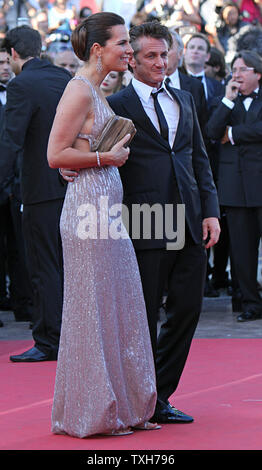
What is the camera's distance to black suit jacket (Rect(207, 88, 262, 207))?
7725mm

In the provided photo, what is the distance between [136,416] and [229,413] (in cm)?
59

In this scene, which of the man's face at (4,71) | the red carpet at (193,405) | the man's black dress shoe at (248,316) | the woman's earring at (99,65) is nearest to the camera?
the red carpet at (193,405)

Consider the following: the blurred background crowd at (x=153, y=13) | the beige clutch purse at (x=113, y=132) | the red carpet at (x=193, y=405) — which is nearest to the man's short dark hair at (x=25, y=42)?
the red carpet at (x=193, y=405)

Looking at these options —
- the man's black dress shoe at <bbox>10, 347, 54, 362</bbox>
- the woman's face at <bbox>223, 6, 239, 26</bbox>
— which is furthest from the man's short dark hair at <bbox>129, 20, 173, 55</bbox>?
the woman's face at <bbox>223, 6, 239, 26</bbox>

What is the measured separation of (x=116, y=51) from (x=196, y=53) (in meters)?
4.82

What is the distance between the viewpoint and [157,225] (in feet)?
14.6

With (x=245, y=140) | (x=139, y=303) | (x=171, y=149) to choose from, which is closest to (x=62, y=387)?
(x=139, y=303)

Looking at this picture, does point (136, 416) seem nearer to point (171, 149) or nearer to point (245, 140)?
point (171, 149)

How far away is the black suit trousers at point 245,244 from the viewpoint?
25.6 feet

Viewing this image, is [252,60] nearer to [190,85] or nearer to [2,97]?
[190,85]

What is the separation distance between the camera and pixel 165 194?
4.45 meters

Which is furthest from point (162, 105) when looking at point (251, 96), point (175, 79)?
point (175, 79)

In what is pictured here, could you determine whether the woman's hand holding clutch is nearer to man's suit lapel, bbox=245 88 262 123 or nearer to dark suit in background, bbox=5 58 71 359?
dark suit in background, bbox=5 58 71 359

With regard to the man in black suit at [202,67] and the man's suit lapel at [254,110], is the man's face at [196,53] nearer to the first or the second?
the man in black suit at [202,67]
